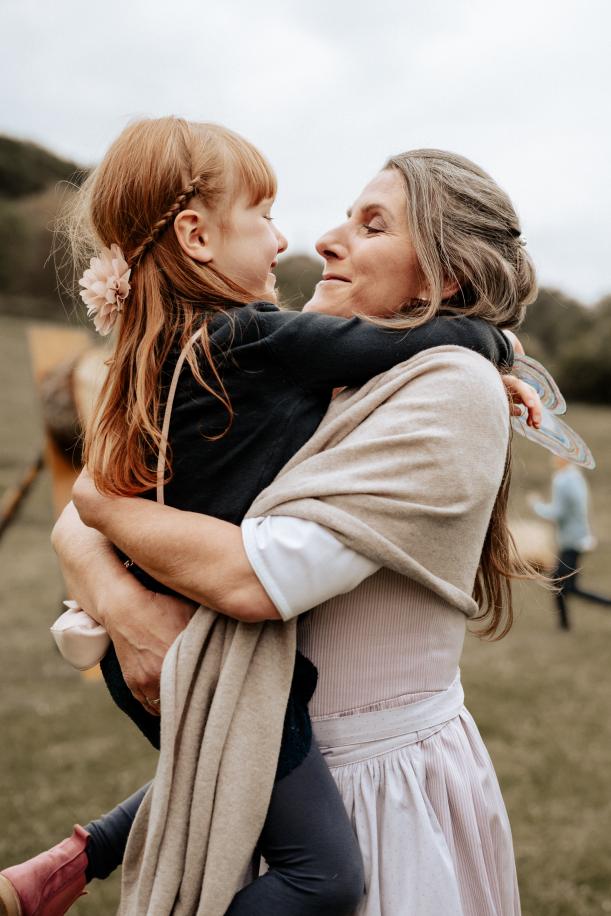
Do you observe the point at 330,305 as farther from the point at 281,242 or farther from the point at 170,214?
the point at 170,214

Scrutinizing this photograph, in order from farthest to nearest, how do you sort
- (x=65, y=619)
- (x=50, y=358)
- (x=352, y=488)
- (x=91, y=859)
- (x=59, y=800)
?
(x=50, y=358), (x=59, y=800), (x=91, y=859), (x=65, y=619), (x=352, y=488)

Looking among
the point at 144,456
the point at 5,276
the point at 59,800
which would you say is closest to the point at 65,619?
the point at 144,456

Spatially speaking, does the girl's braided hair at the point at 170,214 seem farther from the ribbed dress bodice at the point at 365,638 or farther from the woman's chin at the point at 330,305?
the ribbed dress bodice at the point at 365,638

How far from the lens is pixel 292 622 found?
1667 millimetres

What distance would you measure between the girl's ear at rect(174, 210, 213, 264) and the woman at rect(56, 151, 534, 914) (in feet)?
0.92

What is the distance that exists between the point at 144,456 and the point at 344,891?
890mm

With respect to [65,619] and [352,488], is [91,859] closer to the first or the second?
[65,619]

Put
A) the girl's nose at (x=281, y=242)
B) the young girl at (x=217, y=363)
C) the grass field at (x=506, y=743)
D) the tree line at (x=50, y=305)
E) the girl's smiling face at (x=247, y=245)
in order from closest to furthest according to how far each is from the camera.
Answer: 1. the young girl at (x=217, y=363)
2. the girl's smiling face at (x=247, y=245)
3. the girl's nose at (x=281, y=242)
4. the grass field at (x=506, y=743)
5. the tree line at (x=50, y=305)

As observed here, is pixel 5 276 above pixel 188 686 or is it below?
below

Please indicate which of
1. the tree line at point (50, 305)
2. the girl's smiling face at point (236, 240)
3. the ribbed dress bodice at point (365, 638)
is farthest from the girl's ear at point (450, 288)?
the tree line at point (50, 305)

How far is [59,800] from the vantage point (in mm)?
5777

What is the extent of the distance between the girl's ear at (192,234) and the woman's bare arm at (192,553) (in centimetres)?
52

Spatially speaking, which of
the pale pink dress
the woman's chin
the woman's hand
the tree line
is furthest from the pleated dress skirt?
the tree line

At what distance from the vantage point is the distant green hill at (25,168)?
3700 centimetres
